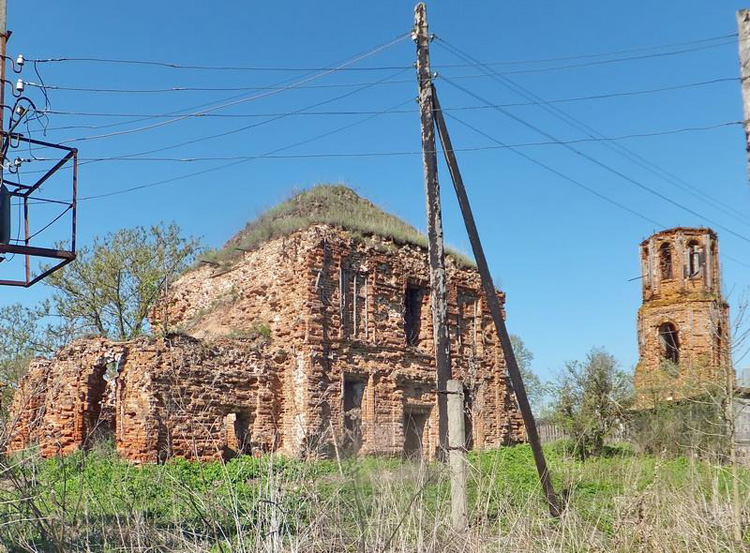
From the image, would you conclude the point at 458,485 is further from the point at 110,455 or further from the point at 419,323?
the point at 419,323

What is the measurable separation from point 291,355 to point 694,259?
23.0 metres

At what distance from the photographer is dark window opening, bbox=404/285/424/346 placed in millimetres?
21056

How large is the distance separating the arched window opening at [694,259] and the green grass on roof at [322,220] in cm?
1569

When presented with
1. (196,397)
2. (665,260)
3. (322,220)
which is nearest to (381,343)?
(322,220)

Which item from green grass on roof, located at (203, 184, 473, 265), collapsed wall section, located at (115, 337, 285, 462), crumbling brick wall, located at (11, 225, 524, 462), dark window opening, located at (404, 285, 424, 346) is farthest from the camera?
dark window opening, located at (404, 285, 424, 346)

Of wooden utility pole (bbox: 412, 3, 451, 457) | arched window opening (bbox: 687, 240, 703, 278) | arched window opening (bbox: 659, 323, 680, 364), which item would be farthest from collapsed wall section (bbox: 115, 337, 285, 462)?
arched window opening (bbox: 687, 240, 703, 278)

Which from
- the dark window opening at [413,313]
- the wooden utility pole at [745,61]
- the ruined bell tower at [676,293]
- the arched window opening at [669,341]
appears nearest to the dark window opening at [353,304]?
the dark window opening at [413,313]

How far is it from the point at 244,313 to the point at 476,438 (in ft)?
24.1

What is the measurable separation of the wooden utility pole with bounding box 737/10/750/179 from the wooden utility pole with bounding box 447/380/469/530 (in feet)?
11.3

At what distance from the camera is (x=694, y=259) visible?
3434 centimetres

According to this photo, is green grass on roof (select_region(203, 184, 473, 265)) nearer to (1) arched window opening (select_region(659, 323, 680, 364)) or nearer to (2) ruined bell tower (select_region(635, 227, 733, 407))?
(2) ruined bell tower (select_region(635, 227, 733, 407))

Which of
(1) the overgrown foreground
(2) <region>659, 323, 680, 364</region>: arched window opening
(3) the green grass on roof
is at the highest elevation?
(3) the green grass on roof

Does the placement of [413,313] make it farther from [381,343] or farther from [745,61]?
[745,61]

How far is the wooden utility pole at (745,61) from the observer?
4910 mm
